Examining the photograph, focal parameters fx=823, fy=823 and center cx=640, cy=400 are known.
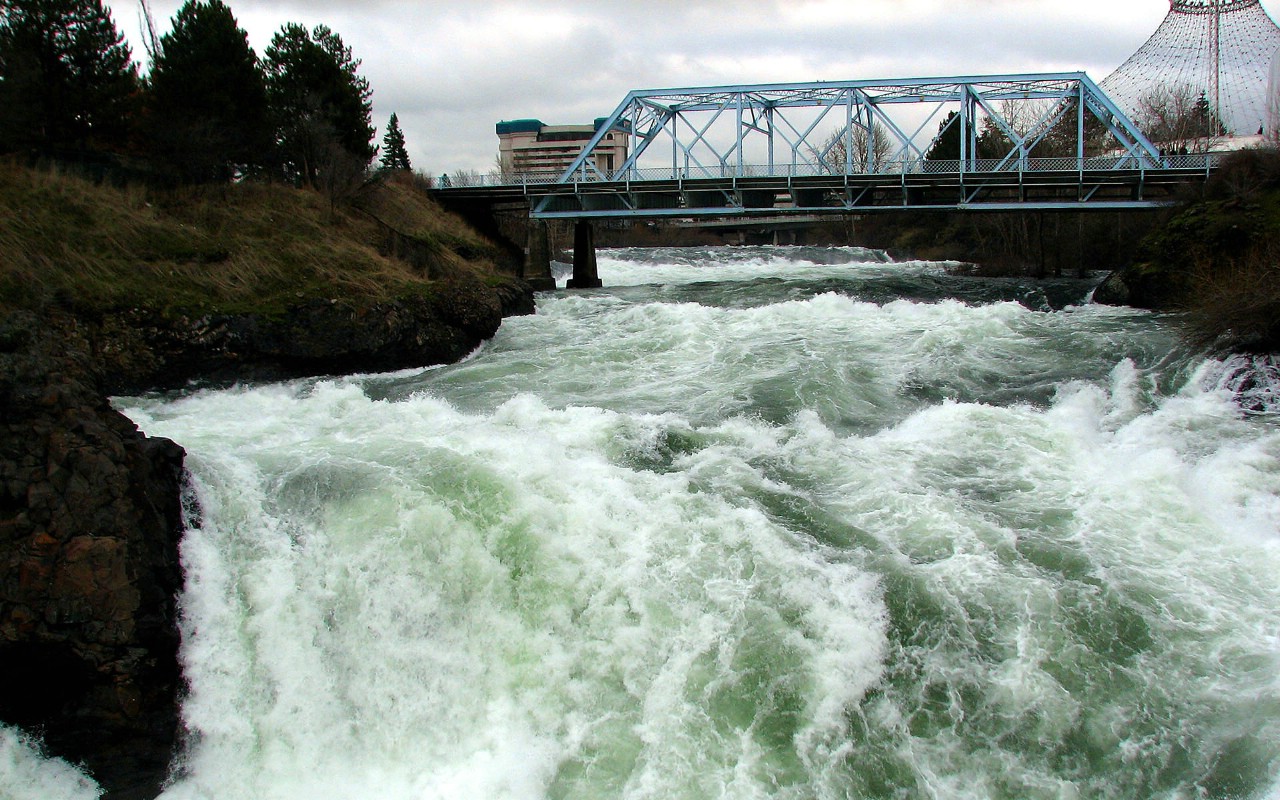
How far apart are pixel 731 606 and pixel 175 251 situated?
16.3 m

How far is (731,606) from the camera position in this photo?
8.54 metres

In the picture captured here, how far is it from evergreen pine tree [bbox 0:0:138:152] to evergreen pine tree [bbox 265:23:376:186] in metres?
5.93

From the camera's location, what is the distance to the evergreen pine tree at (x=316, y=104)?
1222 inches

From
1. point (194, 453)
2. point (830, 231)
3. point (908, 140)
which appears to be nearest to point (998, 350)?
point (194, 453)

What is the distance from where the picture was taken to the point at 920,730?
727cm

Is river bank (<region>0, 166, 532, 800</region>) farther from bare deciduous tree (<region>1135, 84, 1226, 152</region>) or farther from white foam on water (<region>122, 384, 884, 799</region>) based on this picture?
bare deciduous tree (<region>1135, 84, 1226, 152</region>)

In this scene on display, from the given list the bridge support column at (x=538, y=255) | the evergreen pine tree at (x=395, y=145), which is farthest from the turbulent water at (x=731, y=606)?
the evergreen pine tree at (x=395, y=145)

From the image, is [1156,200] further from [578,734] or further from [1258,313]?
[578,734]

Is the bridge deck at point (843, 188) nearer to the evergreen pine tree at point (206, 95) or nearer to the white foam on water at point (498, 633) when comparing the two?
the evergreen pine tree at point (206, 95)

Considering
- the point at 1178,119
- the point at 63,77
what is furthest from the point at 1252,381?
the point at 1178,119

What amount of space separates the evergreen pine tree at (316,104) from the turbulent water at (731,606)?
20.3 metres

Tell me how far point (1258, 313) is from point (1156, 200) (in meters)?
22.6

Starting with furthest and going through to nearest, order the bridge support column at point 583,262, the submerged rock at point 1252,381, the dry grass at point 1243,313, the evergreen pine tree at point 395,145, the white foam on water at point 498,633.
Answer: the evergreen pine tree at point 395,145, the bridge support column at point 583,262, the dry grass at point 1243,313, the submerged rock at point 1252,381, the white foam on water at point 498,633

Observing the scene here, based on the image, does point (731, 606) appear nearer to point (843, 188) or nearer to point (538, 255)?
point (538, 255)
